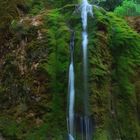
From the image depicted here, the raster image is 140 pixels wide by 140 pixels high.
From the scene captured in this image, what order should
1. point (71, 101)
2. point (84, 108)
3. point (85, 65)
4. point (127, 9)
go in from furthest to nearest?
1. point (127, 9)
2. point (85, 65)
3. point (71, 101)
4. point (84, 108)

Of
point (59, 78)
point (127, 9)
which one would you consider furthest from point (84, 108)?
point (127, 9)

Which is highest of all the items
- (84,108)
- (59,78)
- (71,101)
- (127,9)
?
(127,9)

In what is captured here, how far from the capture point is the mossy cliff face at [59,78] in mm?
6664

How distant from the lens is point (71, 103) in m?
6.71

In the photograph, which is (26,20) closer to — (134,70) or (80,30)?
(80,30)

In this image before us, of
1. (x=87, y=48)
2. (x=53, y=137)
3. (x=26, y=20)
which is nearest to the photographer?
(x=53, y=137)

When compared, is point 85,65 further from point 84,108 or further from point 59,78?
point 84,108

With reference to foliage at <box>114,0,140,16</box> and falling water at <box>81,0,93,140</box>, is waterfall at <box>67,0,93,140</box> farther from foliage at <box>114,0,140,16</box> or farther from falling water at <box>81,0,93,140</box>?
foliage at <box>114,0,140,16</box>

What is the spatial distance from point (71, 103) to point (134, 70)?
1.36 m

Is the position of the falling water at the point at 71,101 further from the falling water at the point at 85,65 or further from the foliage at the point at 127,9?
the foliage at the point at 127,9

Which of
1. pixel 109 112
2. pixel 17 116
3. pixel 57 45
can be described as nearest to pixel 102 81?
pixel 109 112

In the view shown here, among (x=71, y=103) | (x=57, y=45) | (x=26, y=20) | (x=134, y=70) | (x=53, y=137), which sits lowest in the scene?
(x=53, y=137)

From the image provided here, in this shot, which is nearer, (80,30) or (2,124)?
(2,124)

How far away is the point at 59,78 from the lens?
696 centimetres
